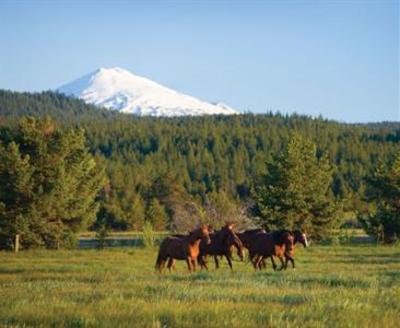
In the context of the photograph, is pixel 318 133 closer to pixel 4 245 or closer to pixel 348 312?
pixel 4 245

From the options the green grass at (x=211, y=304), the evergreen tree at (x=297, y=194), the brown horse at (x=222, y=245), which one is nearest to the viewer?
the green grass at (x=211, y=304)

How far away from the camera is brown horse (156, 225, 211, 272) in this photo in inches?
885

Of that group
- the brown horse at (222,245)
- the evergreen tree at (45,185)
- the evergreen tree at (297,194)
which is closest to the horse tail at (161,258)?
the brown horse at (222,245)

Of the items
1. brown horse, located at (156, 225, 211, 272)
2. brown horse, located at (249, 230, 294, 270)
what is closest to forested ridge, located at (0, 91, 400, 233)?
brown horse, located at (249, 230, 294, 270)

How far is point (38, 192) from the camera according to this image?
42406mm

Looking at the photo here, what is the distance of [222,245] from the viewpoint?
2431 cm

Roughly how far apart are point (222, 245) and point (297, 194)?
26.6 m

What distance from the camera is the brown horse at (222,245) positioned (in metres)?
23.9

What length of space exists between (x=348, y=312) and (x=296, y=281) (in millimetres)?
6302

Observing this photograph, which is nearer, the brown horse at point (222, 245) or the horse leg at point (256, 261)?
the brown horse at point (222, 245)

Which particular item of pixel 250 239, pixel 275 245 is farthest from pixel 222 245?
pixel 275 245

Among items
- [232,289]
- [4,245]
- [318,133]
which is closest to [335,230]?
[4,245]

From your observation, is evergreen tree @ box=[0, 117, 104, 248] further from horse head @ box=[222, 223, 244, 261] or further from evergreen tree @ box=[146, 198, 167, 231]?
evergreen tree @ box=[146, 198, 167, 231]

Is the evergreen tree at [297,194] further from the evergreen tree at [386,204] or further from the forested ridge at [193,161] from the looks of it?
the forested ridge at [193,161]
